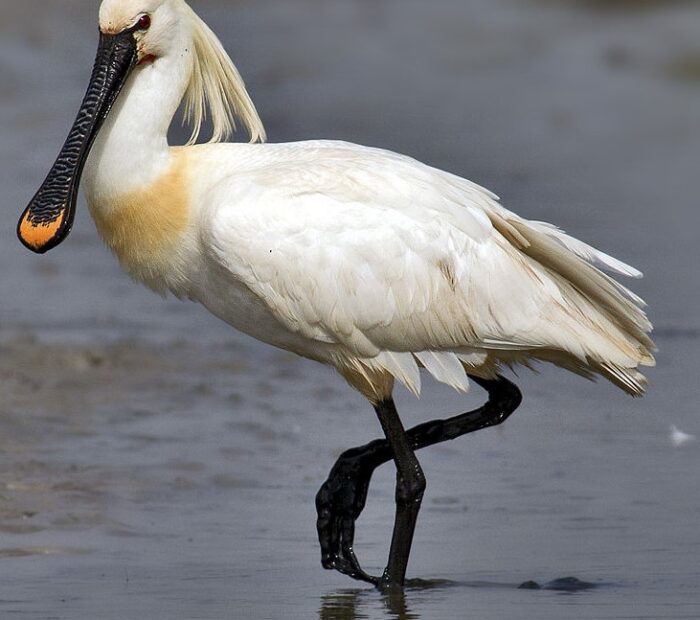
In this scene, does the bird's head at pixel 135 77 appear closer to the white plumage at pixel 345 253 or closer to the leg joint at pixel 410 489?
the white plumage at pixel 345 253

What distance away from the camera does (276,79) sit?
21781 millimetres

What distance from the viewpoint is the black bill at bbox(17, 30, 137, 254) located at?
Answer: 7637 millimetres

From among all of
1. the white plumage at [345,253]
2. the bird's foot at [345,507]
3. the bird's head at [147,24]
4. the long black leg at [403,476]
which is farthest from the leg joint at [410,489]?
the bird's head at [147,24]

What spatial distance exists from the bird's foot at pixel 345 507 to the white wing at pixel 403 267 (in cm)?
52

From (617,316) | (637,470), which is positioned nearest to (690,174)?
(637,470)


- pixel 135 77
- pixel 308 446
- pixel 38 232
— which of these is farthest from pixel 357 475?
pixel 135 77

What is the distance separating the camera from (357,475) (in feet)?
26.3

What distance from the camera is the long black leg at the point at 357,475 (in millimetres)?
7586

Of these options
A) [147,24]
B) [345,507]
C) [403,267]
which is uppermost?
[147,24]

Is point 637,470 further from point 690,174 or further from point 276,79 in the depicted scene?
point 276,79

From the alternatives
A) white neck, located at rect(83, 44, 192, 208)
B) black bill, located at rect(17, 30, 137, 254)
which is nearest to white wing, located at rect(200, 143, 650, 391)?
white neck, located at rect(83, 44, 192, 208)

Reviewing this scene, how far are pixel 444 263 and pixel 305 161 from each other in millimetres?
722

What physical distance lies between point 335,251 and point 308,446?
7.78 feet

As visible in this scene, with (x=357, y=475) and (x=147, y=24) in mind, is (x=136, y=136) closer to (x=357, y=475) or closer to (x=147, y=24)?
(x=147, y=24)
